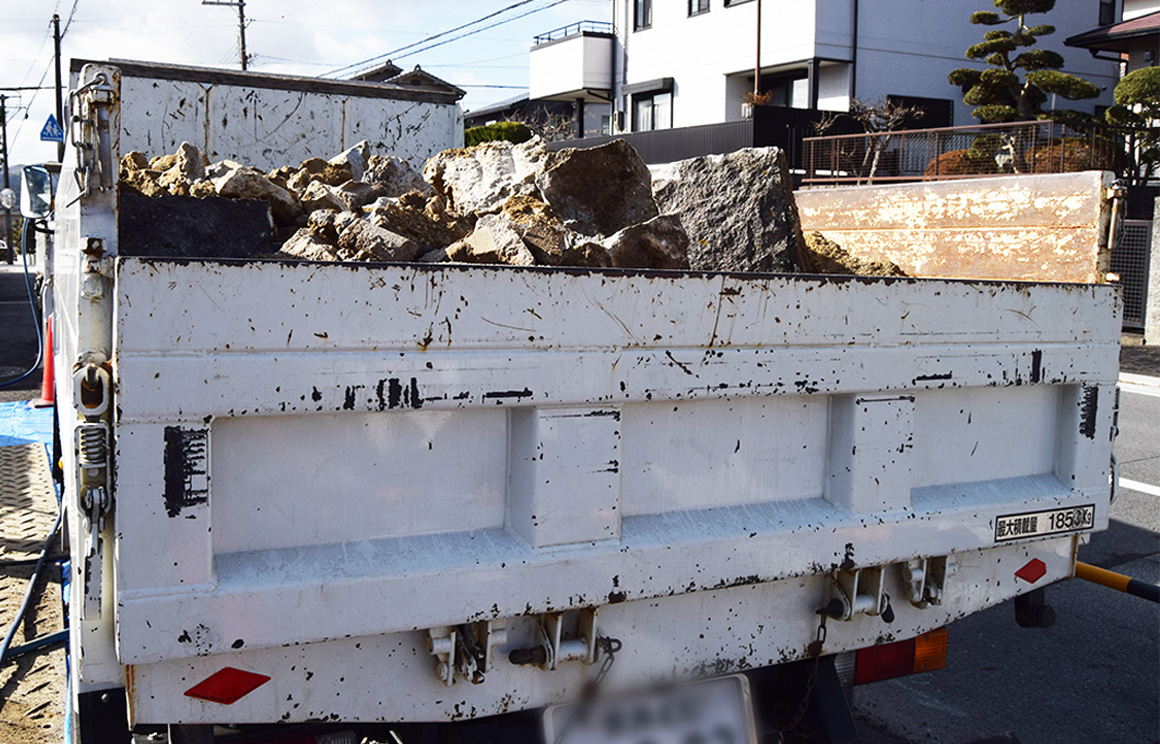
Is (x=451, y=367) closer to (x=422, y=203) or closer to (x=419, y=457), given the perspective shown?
(x=419, y=457)

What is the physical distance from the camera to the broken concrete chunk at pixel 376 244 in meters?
2.75

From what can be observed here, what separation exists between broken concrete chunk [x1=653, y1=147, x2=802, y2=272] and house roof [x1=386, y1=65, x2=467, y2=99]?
202 centimetres

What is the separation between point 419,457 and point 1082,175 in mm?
2785

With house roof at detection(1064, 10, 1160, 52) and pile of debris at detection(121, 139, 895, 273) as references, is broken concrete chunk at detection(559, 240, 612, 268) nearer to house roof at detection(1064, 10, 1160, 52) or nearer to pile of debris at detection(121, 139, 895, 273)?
pile of debris at detection(121, 139, 895, 273)

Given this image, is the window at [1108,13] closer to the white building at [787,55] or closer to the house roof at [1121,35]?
the white building at [787,55]

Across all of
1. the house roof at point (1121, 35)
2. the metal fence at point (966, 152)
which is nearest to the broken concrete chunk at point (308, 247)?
the metal fence at point (966, 152)

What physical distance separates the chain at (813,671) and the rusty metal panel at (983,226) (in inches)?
67.5

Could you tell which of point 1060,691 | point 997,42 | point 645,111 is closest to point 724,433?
point 1060,691

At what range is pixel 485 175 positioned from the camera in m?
3.56

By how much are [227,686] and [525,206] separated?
5.48ft

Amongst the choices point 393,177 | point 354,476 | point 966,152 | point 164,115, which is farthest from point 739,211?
point 966,152

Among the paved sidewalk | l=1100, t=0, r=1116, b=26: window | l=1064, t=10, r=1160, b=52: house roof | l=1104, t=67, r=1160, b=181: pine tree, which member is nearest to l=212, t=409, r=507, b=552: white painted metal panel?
the paved sidewalk

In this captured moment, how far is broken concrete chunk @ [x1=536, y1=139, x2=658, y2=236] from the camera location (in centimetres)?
328

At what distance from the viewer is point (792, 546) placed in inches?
91.8
